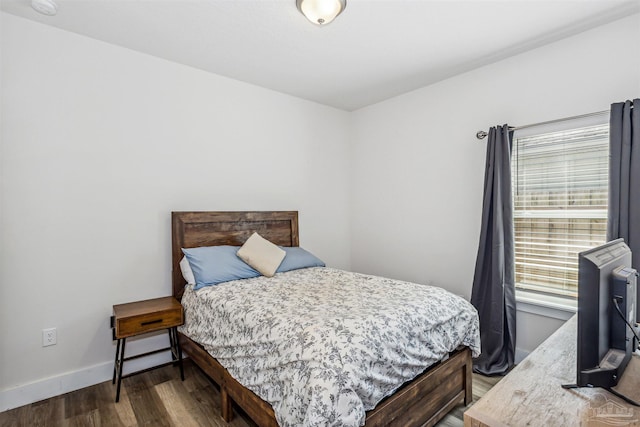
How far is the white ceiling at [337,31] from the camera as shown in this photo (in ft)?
6.86

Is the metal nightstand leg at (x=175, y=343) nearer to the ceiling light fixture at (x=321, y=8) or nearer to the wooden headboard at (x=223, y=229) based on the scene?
the wooden headboard at (x=223, y=229)

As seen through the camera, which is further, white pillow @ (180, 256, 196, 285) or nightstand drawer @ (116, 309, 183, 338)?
white pillow @ (180, 256, 196, 285)

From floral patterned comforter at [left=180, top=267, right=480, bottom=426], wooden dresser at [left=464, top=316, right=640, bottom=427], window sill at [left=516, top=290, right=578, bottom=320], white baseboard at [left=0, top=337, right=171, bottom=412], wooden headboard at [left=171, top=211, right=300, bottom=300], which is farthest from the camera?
wooden headboard at [left=171, top=211, right=300, bottom=300]

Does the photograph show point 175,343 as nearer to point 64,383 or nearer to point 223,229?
point 64,383

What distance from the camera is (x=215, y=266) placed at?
2.68 m

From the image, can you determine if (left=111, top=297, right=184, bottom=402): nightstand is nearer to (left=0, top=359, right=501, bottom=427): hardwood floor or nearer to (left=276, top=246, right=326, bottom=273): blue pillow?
(left=0, top=359, right=501, bottom=427): hardwood floor

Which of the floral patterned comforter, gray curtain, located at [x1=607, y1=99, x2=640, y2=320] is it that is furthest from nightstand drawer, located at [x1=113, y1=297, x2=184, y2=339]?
gray curtain, located at [x1=607, y1=99, x2=640, y2=320]

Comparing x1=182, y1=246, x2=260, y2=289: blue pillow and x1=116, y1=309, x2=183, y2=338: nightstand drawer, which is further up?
x1=182, y1=246, x2=260, y2=289: blue pillow

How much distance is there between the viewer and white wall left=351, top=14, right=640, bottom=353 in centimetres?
233

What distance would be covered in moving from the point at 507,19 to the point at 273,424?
294 cm

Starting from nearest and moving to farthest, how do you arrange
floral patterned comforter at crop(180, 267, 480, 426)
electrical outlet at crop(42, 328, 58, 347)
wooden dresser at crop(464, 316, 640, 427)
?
wooden dresser at crop(464, 316, 640, 427), floral patterned comforter at crop(180, 267, 480, 426), electrical outlet at crop(42, 328, 58, 347)

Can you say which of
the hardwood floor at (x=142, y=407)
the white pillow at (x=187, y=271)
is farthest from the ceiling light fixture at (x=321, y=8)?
the hardwood floor at (x=142, y=407)

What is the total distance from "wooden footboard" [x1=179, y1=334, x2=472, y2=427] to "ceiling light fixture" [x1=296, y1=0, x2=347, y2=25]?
223 centimetres

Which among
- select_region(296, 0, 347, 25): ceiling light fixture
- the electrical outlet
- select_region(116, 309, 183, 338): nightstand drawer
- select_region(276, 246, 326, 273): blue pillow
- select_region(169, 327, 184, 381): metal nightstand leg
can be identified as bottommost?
select_region(169, 327, 184, 381): metal nightstand leg
